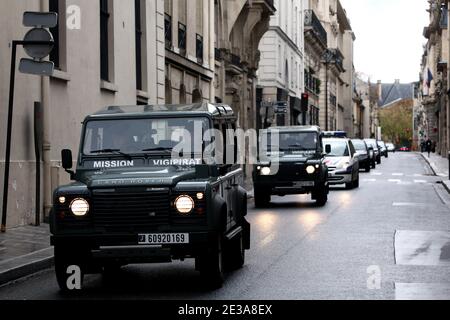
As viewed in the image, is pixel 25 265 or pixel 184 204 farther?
pixel 25 265

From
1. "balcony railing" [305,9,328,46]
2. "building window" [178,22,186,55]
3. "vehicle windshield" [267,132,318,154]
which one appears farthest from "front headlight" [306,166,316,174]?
"balcony railing" [305,9,328,46]

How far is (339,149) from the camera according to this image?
34.0 metres

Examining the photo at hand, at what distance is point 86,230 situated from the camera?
33.2ft

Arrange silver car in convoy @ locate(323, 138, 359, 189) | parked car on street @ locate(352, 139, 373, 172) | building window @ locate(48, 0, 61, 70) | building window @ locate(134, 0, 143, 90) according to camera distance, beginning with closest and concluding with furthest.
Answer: building window @ locate(48, 0, 61, 70)
building window @ locate(134, 0, 143, 90)
silver car in convoy @ locate(323, 138, 359, 189)
parked car on street @ locate(352, 139, 373, 172)

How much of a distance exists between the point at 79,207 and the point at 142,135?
158 cm

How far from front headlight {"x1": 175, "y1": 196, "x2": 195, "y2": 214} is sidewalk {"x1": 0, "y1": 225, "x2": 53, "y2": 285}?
2.38m

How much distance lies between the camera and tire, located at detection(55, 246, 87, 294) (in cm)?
1016

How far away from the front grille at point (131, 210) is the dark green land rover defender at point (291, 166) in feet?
47.3

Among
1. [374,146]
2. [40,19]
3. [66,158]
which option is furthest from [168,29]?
[374,146]

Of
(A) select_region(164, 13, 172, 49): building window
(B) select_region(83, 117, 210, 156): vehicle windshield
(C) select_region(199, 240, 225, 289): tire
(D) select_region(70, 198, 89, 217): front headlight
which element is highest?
(A) select_region(164, 13, 172, 49): building window

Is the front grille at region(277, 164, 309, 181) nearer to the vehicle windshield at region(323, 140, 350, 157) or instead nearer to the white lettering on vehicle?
the vehicle windshield at region(323, 140, 350, 157)

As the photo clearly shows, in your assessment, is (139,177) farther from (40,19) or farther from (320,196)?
(320,196)
